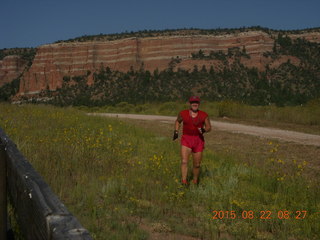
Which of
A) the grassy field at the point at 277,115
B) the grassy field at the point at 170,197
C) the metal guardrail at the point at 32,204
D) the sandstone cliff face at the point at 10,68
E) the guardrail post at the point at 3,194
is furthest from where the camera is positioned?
the sandstone cliff face at the point at 10,68

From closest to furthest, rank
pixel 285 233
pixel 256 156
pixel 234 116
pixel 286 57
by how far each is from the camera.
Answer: pixel 285 233 → pixel 256 156 → pixel 234 116 → pixel 286 57

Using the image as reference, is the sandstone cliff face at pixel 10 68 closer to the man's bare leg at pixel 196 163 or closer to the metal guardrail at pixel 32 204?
the man's bare leg at pixel 196 163

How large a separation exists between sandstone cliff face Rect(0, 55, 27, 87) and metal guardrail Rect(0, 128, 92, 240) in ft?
484

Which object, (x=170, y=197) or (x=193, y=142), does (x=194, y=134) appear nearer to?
(x=193, y=142)

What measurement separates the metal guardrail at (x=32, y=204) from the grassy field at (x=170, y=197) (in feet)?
6.58

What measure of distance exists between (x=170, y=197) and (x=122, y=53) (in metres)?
118

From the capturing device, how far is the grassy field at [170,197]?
4.74 meters

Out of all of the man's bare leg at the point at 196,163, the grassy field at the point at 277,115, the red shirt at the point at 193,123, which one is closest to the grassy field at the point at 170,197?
the man's bare leg at the point at 196,163

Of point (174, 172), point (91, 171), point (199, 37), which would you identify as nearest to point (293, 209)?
point (174, 172)

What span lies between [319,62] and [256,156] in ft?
264

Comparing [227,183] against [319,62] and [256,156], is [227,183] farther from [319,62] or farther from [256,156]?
[319,62]

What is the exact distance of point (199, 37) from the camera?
118 m

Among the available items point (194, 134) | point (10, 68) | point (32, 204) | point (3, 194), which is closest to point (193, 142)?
point (194, 134)

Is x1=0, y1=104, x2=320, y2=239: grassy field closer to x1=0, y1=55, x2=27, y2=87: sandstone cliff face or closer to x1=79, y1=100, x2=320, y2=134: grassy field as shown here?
x1=79, y1=100, x2=320, y2=134: grassy field
